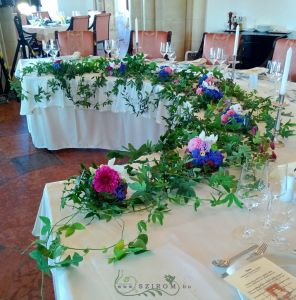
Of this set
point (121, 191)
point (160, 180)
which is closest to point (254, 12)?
point (160, 180)

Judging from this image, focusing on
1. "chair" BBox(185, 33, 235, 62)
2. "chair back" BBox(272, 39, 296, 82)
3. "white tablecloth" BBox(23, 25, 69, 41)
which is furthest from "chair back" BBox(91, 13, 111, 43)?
"chair back" BBox(272, 39, 296, 82)

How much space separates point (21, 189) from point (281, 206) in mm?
2129

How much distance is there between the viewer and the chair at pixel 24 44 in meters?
4.79

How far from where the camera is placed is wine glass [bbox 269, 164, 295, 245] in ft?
2.91

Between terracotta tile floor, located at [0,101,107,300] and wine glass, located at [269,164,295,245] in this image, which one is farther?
terracotta tile floor, located at [0,101,107,300]

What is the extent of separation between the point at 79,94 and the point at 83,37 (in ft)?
4.28

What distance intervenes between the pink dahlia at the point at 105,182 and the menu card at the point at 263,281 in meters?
0.41

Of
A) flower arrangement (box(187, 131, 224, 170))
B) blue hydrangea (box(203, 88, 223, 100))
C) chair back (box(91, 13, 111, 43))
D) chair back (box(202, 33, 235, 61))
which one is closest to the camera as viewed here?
flower arrangement (box(187, 131, 224, 170))

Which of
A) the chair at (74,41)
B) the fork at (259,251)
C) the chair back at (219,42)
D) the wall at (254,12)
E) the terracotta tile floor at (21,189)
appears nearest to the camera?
the fork at (259,251)

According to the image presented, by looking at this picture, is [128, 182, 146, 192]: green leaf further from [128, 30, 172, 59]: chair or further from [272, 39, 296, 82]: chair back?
[128, 30, 172, 59]: chair

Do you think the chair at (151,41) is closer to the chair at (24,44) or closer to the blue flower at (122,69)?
the blue flower at (122,69)

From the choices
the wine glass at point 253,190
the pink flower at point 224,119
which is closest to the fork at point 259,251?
the wine glass at point 253,190

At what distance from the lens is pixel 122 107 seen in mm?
2820

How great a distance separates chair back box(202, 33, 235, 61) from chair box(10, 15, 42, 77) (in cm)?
282
